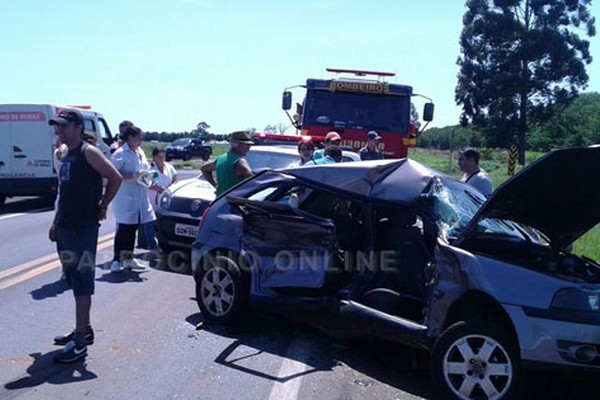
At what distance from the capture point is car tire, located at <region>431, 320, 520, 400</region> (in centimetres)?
457

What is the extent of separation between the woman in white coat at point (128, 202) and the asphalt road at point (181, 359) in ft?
3.31

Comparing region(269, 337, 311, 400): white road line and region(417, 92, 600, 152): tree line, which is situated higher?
region(417, 92, 600, 152): tree line

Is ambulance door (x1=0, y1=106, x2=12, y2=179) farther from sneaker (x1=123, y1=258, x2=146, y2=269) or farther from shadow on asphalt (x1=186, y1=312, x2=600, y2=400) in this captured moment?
shadow on asphalt (x1=186, y1=312, x2=600, y2=400)

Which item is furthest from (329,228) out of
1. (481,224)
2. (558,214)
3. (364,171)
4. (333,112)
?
(333,112)

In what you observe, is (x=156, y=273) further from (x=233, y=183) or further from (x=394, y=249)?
(x=394, y=249)

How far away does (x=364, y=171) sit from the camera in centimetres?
583

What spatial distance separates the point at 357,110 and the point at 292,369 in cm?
1031

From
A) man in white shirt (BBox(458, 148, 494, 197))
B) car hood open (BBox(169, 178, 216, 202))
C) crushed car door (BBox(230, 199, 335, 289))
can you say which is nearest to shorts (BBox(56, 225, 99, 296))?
crushed car door (BBox(230, 199, 335, 289))

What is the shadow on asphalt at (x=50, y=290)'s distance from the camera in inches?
295

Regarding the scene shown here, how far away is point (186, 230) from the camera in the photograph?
9.11 metres

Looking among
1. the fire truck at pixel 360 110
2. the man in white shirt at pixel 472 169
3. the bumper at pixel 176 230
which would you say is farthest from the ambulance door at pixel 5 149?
the man in white shirt at pixel 472 169

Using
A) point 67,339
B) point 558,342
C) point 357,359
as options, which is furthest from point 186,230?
point 558,342

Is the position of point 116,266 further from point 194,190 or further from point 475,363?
point 475,363

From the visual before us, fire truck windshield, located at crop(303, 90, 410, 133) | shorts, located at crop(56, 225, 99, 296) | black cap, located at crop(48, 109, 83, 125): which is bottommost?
shorts, located at crop(56, 225, 99, 296)
